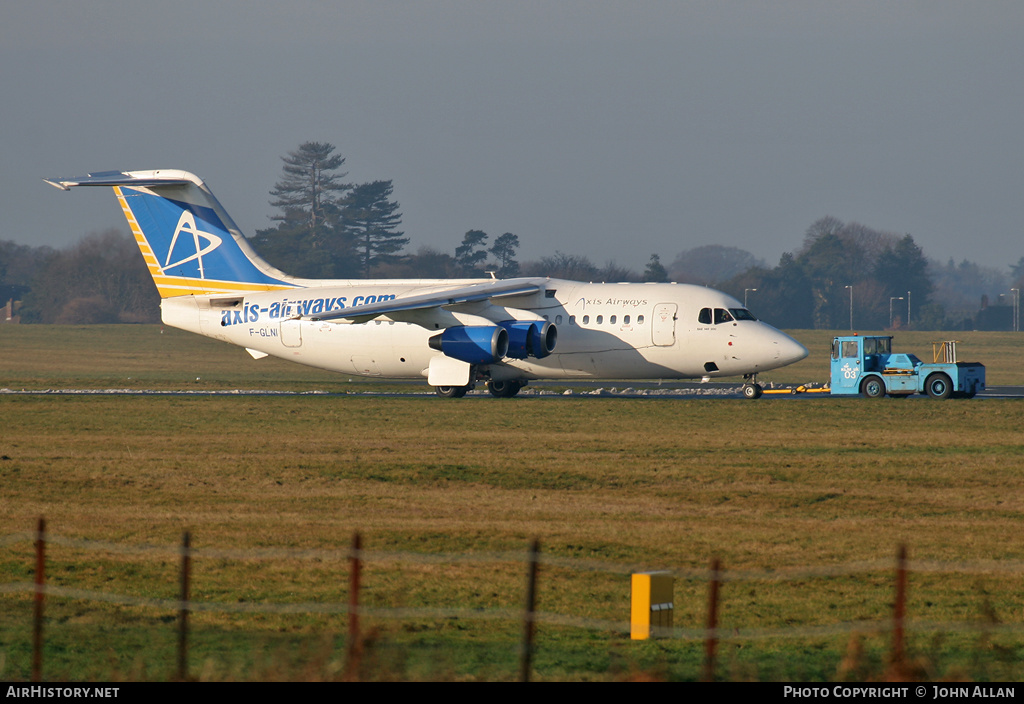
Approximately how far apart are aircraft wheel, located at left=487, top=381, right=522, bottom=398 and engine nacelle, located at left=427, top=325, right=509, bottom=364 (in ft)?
9.95

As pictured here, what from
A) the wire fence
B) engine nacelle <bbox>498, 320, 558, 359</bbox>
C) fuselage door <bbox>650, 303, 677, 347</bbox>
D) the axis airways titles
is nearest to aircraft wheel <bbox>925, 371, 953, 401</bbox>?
fuselage door <bbox>650, 303, 677, 347</bbox>

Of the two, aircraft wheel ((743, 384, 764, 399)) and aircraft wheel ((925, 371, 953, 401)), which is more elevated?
aircraft wheel ((925, 371, 953, 401))

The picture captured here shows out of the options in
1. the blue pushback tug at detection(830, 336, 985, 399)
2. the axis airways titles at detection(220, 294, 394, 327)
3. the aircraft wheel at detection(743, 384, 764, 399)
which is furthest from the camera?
the axis airways titles at detection(220, 294, 394, 327)

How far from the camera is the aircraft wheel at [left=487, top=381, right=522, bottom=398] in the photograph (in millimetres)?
42156

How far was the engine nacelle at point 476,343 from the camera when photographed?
3847 centimetres

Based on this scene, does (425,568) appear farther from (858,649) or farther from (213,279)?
(213,279)

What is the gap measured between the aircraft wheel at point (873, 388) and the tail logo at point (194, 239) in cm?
2302

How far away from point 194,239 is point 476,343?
12314mm

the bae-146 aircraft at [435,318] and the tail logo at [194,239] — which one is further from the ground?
the tail logo at [194,239]

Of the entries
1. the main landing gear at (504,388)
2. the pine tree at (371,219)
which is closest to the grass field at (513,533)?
the main landing gear at (504,388)

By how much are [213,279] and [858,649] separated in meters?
37.6

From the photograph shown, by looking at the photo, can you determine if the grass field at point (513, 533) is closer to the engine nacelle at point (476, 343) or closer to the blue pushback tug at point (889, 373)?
the engine nacelle at point (476, 343)

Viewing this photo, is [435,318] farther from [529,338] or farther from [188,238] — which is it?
[188,238]

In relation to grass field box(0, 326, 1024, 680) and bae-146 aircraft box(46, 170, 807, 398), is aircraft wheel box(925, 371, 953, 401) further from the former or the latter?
bae-146 aircraft box(46, 170, 807, 398)
